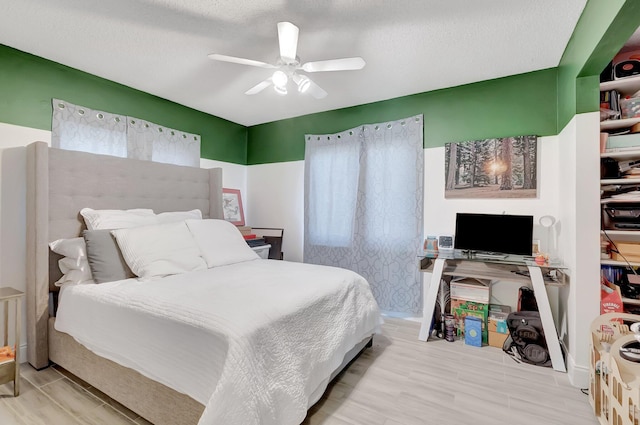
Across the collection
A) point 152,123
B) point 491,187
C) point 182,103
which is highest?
point 182,103

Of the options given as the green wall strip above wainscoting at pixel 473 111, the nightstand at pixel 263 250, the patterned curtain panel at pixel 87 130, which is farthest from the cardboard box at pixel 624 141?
the patterned curtain panel at pixel 87 130

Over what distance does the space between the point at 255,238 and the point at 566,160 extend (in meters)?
3.24

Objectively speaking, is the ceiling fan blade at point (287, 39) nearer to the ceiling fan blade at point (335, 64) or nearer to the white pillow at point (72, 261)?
the ceiling fan blade at point (335, 64)

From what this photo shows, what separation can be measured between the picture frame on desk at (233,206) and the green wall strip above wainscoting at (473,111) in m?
1.36

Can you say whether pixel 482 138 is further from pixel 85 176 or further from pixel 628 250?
pixel 85 176

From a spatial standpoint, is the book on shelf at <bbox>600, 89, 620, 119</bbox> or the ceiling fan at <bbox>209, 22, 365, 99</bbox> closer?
the ceiling fan at <bbox>209, 22, 365, 99</bbox>

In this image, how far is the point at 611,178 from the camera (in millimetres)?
2062

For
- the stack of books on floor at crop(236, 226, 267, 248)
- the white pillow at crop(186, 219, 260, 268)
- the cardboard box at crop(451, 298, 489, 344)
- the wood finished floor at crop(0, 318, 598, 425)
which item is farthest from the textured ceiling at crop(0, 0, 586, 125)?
the wood finished floor at crop(0, 318, 598, 425)

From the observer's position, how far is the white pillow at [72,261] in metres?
2.00

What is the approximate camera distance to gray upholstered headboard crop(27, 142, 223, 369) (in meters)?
2.07

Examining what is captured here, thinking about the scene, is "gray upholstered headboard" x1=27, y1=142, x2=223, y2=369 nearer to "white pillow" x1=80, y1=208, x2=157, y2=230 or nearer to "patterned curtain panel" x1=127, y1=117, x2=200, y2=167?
"white pillow" x1=80, y1=208, x2=157, y2=230

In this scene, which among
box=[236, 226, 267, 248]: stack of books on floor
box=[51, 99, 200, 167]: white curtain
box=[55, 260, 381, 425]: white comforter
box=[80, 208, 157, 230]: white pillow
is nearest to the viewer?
box=[55, 260, 381, 425]: white comforter

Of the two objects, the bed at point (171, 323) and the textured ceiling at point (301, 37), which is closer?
the bed at point (171, 323)

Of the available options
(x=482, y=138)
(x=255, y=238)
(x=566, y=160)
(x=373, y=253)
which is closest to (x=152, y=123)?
(x=255, y=238)
